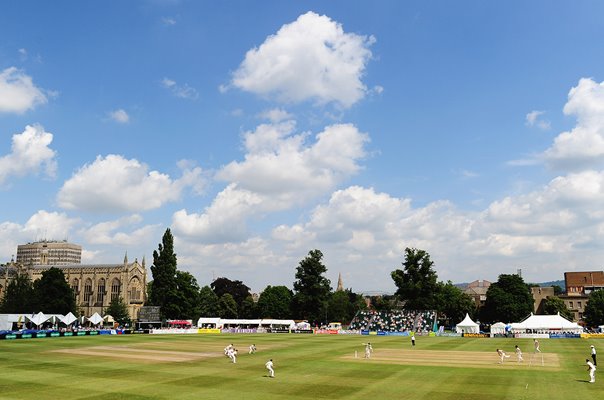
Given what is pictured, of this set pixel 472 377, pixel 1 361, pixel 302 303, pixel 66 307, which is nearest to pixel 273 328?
pixel 302 303

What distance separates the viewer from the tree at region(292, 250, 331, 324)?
126000mm

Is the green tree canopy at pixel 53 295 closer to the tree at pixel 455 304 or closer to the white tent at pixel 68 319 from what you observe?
the white tent at pixel 68 319

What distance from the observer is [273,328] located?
114 m

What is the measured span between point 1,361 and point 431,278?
304 ft

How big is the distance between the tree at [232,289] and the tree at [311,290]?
120ft

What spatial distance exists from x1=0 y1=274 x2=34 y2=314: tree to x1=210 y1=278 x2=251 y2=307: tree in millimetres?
57561

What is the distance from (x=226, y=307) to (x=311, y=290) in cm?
3198

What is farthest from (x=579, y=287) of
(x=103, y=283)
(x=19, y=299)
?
(x=19, y=299)

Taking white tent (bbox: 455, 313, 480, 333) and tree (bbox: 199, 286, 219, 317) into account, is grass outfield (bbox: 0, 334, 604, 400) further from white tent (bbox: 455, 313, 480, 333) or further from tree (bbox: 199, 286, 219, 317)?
tree (bbox: 199, 286, 219, 317)

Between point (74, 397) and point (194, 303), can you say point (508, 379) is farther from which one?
point (194, 303)

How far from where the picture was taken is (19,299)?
116875 mm

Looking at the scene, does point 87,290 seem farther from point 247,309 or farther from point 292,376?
point 292,376

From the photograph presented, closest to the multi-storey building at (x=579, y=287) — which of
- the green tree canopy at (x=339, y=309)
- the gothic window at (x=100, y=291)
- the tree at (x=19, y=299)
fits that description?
the green tree canopy at (x=339, y=309)

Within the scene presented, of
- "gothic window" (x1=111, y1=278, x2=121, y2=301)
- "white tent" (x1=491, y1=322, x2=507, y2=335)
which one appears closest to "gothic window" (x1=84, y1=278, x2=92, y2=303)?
"gothic window" (x1=111, y1=278, x2=121, y2=301)
